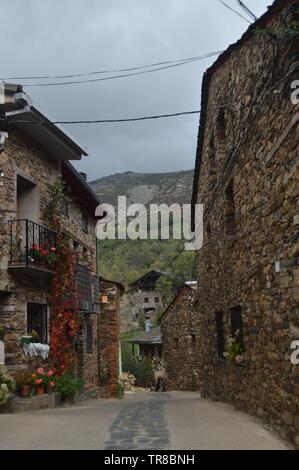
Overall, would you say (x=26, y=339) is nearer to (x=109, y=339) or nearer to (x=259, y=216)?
(x=259, y=216)

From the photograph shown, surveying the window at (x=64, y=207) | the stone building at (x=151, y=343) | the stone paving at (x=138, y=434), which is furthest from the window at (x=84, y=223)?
the stone building at (x=151, y=343)

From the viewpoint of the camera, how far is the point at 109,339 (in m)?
18.9

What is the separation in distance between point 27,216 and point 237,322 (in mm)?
Result: 5213

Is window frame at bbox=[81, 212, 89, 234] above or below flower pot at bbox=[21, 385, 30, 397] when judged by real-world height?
above

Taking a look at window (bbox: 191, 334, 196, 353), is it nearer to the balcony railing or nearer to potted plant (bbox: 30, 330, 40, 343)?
the balcony railing

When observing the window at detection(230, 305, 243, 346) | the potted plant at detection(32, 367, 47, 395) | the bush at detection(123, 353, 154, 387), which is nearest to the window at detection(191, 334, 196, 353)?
the potted plant at detection(32, 367, 47, 395)

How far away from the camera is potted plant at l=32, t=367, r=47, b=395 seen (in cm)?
987

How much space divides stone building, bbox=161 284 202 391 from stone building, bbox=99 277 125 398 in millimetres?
3214

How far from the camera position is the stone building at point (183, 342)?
20.8 metres

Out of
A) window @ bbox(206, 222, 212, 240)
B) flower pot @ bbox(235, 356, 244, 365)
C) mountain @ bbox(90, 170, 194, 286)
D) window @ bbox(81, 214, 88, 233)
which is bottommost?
flower pot @ bbox(235, 356, 244, 365)

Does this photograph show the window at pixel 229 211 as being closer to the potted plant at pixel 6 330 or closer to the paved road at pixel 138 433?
the paved road at pixel 138 433
